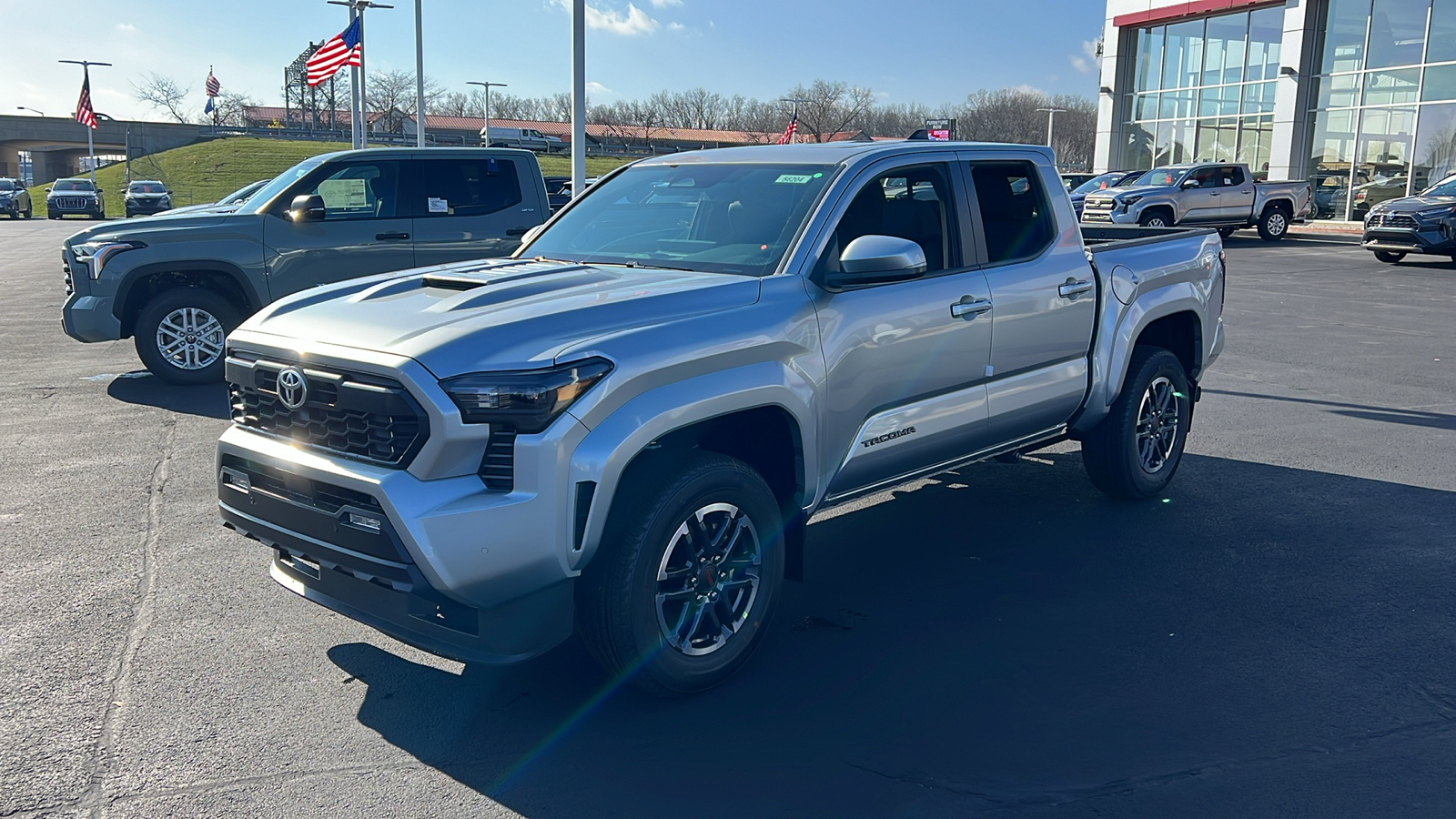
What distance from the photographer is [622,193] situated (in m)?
5.46

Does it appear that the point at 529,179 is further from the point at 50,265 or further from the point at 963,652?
the point at 50,265

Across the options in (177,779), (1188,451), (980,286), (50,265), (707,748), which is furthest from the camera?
→ (50,265)

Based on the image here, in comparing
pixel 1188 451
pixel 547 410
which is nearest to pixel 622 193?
pixel 547 410

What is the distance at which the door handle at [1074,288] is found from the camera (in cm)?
556

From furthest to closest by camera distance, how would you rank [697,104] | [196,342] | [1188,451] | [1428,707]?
[697,104], [196,342], [1188,451], [1428,707]

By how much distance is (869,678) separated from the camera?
4.19 meters

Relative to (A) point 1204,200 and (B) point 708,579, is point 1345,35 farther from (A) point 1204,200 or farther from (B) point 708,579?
(B) point 708,579

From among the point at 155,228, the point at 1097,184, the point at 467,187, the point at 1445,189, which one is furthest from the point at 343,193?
the point at 1097,184

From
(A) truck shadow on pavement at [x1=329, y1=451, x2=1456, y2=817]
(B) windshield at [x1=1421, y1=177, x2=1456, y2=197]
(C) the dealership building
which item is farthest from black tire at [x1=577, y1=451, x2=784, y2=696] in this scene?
(C) the dealership building

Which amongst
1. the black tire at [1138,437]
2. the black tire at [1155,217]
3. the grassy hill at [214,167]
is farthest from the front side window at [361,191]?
the grassy hill at [214,167]

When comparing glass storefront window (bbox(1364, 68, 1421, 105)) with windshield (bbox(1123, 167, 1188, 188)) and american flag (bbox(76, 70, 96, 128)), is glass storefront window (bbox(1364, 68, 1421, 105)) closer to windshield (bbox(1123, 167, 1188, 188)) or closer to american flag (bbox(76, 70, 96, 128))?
windshield (bbox(1123, 167, 1188, 188))

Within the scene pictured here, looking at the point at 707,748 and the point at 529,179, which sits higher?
the point at 529,179

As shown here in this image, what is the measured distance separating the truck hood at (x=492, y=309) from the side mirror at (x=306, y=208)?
5.81 meters

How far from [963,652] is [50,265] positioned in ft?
77.8
